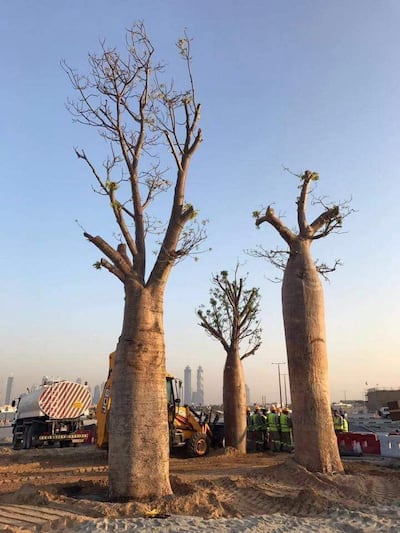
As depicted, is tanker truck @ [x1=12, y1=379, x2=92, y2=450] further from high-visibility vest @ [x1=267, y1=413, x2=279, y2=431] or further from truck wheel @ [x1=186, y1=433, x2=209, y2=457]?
high-visibility vest @ [x1=267, y1=413, x2=279, y2=431]

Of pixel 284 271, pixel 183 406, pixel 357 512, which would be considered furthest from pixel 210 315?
pixel 357 512

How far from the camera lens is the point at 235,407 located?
1308 cm

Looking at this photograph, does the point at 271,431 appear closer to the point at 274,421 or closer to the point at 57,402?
the point at 274,421

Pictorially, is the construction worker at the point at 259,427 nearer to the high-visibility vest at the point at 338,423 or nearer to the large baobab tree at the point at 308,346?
the high-visibility vest at the point at 338,423

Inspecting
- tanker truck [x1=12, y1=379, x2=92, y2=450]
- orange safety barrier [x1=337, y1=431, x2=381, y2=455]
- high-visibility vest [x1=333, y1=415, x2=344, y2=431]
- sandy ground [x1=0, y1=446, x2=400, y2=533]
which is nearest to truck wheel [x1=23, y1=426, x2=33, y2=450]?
tanker truck [x1=12, y1=379, x2=92, y2=450]

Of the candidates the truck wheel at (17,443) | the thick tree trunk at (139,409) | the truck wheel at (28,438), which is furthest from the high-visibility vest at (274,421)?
the truck wheel at (17,443)

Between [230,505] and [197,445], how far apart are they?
7158 mm

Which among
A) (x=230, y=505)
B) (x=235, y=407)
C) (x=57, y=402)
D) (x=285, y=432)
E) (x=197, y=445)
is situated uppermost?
(x=57, y=402)

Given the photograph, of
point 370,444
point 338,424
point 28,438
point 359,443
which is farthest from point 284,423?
point 28,438

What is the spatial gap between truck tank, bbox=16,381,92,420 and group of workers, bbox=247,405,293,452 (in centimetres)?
711

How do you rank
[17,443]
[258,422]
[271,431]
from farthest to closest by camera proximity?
1. [17,443]
2. [258,422]
3. [271,431]

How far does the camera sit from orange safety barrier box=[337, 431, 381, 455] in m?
12.4

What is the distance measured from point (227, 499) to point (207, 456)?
6633 millimetres

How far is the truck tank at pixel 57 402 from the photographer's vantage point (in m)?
17.2
